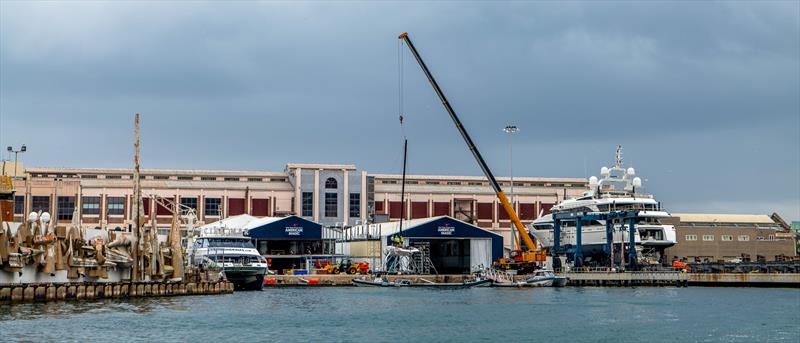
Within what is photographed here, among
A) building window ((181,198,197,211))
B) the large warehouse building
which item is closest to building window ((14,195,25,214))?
the large warehouse building

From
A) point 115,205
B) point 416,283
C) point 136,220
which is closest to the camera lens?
point 136,220

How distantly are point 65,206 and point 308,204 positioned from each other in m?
31.3

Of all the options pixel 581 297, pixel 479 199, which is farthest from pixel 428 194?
pixel 581 297

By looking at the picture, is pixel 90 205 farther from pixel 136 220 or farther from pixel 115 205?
pixel 136 220

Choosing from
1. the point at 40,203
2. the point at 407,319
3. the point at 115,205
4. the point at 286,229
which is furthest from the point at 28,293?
the point at 115,205

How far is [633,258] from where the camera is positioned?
4040 inches

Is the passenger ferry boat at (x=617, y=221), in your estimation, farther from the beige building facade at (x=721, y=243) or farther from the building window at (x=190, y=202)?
the building window at (x=190, y=202)

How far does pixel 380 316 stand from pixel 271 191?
7705 centimetres

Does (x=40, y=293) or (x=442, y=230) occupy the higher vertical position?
(x=442, y=230)

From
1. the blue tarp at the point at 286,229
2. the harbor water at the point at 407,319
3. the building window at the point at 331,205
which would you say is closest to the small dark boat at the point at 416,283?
the blue tarp at the point at 286,229

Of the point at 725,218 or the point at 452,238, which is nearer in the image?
the point at 452,238

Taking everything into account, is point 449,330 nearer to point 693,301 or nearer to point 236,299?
point 236,299

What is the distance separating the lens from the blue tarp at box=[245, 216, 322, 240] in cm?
11025

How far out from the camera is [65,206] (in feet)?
412
